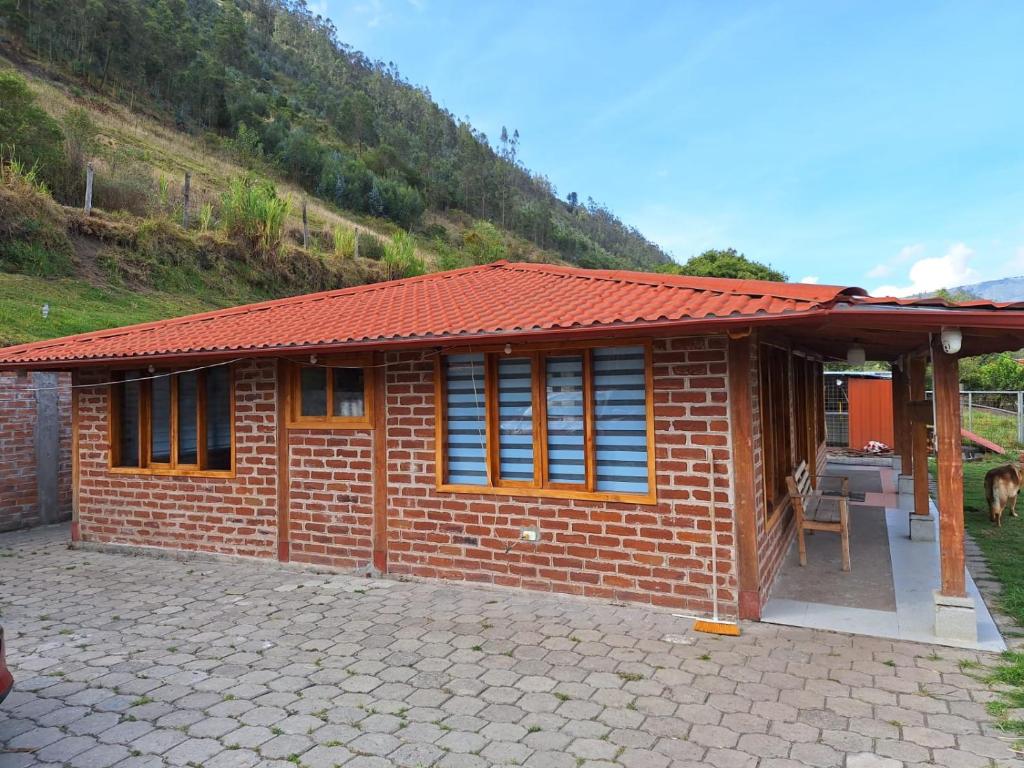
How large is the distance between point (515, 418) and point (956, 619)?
142 inches

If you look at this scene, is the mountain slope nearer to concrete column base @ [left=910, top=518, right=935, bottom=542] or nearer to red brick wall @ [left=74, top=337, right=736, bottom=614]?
red brick wall @ [left=74, top=337, right=736, bottom=614]

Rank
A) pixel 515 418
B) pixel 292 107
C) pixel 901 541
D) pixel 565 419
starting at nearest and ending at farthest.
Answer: pixel 565 419 < pixel 515 418 < pixel 901 541 < pixel 292 107

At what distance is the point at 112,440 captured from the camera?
25.9ft

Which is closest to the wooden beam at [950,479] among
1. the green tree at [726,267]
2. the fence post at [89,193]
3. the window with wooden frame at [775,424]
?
the window with wooden frame at [775,424]

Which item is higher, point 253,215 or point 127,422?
point 253,215

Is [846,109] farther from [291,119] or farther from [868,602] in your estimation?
[291,119]

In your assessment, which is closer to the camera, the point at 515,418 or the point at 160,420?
the point at 515,418

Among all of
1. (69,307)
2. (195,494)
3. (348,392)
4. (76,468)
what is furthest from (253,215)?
(348,392)

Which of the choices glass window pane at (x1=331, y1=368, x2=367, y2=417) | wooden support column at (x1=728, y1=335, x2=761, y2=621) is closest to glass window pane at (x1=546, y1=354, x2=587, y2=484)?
wooden support column at (x1=728, y1=335, x2=761, y2=621)

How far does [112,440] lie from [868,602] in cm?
820

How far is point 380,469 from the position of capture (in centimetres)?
639

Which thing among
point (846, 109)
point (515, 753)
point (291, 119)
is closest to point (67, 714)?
point (515, 753)

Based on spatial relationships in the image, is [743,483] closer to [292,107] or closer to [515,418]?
[515,418]

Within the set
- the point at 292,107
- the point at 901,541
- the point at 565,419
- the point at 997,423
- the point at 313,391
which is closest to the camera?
the point at 565,419
